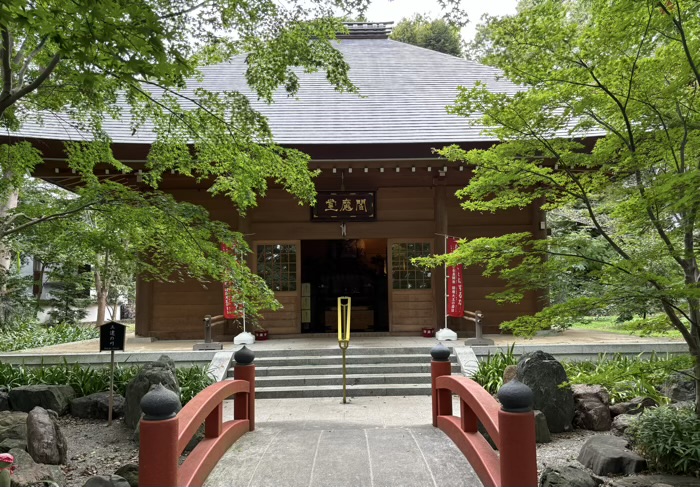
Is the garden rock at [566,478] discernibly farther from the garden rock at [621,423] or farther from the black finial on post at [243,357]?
the black finial on post at [243,357]

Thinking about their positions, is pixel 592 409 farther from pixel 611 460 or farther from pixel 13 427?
pixel 13 427

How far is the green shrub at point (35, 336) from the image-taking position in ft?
39.8

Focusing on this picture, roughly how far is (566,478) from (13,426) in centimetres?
562

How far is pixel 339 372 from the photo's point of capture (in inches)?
325

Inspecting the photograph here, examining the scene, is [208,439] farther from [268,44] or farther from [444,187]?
[444,187]

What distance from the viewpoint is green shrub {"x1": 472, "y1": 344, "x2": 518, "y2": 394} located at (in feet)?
22.2

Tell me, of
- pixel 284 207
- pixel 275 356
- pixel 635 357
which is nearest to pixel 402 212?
pixel 284 207

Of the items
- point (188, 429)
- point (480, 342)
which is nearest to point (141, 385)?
point (188, 429)

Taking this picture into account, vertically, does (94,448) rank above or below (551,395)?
below

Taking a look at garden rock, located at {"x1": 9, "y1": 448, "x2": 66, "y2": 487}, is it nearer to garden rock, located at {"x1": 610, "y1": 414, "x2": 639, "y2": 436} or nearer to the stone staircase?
the stone staircase

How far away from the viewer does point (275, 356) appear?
881cm

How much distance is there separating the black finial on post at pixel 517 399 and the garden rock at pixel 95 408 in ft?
18.7

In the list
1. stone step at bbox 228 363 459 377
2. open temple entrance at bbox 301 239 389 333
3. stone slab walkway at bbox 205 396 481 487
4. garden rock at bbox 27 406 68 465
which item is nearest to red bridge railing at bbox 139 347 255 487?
stone slab walkway at bbox 205 396 481 487

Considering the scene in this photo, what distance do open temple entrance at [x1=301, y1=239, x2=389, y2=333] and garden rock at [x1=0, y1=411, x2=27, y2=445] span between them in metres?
7.33
